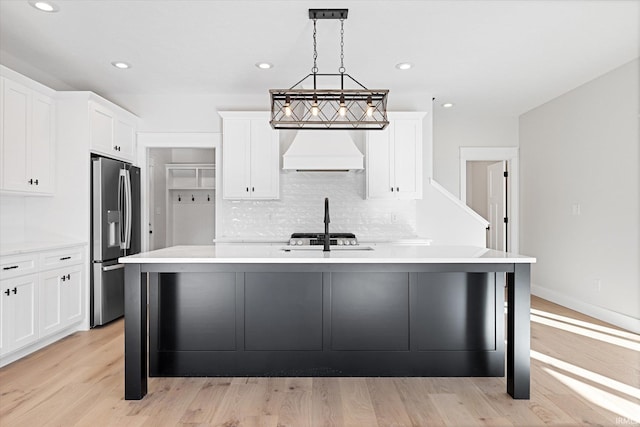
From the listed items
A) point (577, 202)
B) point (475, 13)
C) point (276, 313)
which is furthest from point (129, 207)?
point (577, 202)

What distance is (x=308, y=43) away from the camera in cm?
386

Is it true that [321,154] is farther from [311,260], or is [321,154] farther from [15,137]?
[15,137]

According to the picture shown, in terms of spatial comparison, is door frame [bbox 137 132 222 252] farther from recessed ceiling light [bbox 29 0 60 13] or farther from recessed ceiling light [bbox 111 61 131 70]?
recessed ceiling light [bbox 29 0 60 13]

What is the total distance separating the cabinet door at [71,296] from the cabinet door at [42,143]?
0.83 metres

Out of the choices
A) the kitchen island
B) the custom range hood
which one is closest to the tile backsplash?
the custom range hood

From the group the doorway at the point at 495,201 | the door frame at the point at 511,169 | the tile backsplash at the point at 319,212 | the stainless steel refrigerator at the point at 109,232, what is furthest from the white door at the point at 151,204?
the doorway at the point at 495,201

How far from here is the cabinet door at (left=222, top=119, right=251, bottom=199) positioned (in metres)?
5.25

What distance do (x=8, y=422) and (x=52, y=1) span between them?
2.67 m

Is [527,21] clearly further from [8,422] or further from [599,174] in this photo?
[8,422]

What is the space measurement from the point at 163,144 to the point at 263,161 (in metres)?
1.32

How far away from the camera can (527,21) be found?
3.42 metres

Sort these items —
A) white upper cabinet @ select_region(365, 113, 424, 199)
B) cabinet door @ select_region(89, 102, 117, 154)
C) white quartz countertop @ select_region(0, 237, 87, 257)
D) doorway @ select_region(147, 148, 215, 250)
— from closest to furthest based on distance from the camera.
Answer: white quartz countertop @ select_region(0, 237, 87, 257) → cabinet door @ select_region(89, 102, 117, 154) → white upper cabinet @ select_region(365, 113, 424, 199) → doorway @ select_region(147, 148, 215, 250)

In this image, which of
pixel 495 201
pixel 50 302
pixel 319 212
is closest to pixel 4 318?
pixel 50 302

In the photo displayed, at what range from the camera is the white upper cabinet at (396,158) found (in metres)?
5.22
